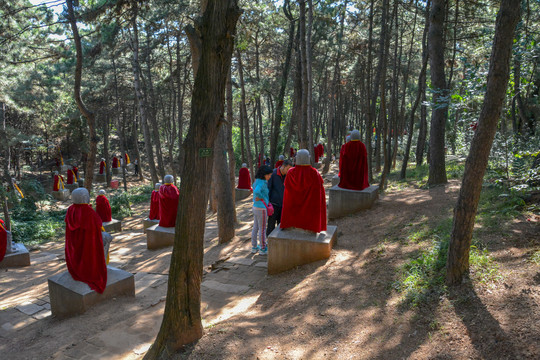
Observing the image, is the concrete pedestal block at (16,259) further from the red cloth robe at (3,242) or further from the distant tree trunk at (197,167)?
the distant tree trunk at (197,167)

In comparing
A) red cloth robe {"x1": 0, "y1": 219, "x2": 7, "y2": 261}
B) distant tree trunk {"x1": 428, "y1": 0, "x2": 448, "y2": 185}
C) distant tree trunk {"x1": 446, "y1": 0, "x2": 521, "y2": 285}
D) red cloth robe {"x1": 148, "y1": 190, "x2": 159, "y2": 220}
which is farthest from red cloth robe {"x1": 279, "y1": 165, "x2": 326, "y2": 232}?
red cloth robe {"x1": 0, "y1": 219, "x2": 7, "y2": 261}

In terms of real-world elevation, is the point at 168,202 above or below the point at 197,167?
below

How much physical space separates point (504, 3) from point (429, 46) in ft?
23.7

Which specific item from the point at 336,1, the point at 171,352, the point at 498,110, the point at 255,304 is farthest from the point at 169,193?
the point at 336,1

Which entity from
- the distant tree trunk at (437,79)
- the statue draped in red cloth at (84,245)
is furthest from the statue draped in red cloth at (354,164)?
the statue draped in red cloth at (84,245)

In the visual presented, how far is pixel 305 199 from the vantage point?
6.52m

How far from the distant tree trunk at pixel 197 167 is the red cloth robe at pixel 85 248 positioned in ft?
8.23

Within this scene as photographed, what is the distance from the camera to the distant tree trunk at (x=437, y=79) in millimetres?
9766

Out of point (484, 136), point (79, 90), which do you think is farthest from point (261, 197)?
point (79, 90)

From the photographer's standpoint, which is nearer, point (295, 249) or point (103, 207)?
point (295, 249)

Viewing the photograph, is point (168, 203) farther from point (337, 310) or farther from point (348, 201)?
point (337, 310)

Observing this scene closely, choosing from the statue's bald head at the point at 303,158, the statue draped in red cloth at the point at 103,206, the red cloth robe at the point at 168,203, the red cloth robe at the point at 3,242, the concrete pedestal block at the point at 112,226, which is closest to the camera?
the statue's bald head at the point at 303,158

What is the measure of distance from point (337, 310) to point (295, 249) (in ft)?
6.52

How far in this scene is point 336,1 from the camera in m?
14.6
